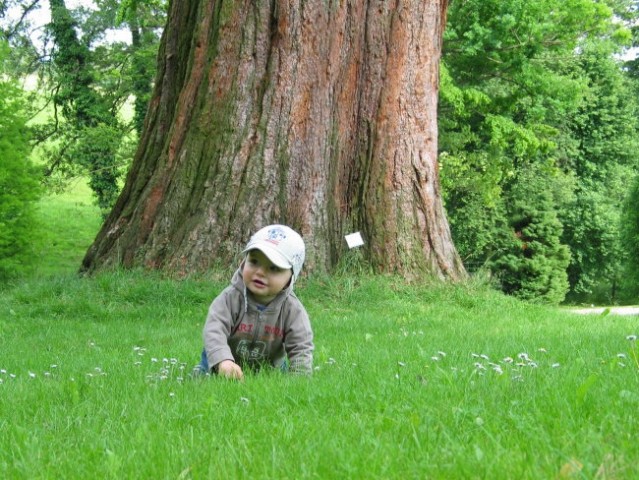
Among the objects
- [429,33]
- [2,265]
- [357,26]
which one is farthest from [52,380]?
[2,265]

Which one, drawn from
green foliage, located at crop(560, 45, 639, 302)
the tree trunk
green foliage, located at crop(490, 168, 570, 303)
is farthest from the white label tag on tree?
green foliage, located at crop(560, 45, 639, 302)

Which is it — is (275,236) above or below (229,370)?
above

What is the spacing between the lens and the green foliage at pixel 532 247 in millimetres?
33812

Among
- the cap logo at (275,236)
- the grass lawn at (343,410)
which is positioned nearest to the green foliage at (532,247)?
the grass lawn at (343,410)

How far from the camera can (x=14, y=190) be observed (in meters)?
18.8

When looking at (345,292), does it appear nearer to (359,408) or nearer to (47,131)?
(359,408)

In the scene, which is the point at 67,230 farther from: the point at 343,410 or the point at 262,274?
the point at 343,410

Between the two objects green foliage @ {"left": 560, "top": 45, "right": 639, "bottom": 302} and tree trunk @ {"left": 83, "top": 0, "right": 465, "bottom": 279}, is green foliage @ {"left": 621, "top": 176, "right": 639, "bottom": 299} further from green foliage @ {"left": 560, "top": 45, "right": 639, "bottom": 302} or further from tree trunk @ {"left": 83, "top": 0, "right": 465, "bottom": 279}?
tree trunk @ {"left": 83, "top": 0, "right": 465, "bottom": 279}

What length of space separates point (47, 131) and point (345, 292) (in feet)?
83.2

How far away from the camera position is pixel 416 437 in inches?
110

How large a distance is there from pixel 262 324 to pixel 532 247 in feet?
99.8

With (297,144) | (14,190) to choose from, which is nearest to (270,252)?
(297,144)

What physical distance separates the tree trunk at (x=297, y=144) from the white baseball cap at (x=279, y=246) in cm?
511

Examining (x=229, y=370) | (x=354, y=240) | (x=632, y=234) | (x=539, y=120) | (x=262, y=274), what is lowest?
(x=229, y=370)
